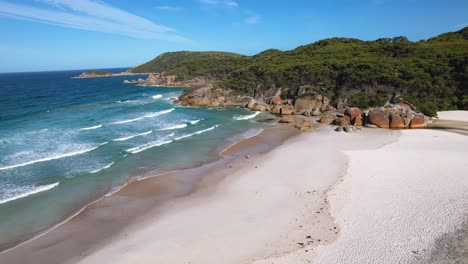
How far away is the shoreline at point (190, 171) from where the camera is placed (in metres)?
14.2

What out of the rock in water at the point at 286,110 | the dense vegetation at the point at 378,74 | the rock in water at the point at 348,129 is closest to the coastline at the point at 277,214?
Result: the rock in water at the point at 348,129

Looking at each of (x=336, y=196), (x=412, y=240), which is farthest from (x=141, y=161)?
(x=412, y=240)

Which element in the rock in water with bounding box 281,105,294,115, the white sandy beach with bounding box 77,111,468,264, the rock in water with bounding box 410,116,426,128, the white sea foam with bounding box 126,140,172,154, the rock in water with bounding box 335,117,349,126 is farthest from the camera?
the rock in water with bounding box 281,105,294,115

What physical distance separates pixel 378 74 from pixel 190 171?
3603cm

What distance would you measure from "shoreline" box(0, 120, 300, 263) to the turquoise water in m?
0.63

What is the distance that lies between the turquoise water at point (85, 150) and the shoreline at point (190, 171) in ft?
2.05

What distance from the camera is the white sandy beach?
12055 mm

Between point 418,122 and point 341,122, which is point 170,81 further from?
point 418,122

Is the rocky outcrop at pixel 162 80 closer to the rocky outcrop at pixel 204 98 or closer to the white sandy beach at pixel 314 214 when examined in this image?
the rocky outcrop at pixel 204 98

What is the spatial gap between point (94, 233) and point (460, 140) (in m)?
29.9

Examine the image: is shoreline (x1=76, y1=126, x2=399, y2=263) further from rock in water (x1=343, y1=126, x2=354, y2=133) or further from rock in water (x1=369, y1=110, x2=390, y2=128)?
rock in water (x1=369, y1=110, x2=390, y2=128)

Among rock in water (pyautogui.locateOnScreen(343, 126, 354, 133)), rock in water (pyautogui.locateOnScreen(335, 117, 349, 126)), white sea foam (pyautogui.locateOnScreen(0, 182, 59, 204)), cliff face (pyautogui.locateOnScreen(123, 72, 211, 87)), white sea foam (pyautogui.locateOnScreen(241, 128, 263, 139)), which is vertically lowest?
white sea foam (pyautogui.locateOnScreen(0, 182, 59, 204))

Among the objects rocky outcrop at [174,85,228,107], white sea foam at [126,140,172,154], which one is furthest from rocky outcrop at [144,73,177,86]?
white sea foam at [126,140,172,154]

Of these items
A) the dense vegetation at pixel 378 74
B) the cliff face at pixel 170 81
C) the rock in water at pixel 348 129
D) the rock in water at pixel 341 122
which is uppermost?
the dense vegetation at pixel 378 74
